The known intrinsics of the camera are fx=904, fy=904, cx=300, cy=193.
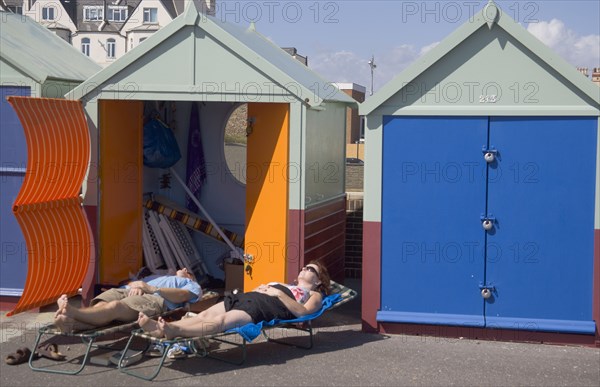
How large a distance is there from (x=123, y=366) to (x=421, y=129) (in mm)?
3453

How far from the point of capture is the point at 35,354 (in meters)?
7.57

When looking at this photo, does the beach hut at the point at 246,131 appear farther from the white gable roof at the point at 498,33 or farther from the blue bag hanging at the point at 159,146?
the white gable roof at the point at 498,33

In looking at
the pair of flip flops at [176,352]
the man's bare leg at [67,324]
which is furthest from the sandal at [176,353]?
the man's bare leg at [67,324]

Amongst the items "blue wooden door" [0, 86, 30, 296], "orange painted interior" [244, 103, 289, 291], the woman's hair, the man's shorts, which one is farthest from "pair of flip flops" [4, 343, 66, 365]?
the woman's hair

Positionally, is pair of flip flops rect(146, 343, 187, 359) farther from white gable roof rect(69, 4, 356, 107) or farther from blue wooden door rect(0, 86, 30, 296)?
white gable roof rect(69, 4, 356, 107)

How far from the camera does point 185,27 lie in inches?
350

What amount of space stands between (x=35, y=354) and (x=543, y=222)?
4.66 meters

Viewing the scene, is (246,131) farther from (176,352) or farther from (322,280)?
(176,352)

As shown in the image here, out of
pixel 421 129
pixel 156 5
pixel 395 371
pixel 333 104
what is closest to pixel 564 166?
pixel 421 129

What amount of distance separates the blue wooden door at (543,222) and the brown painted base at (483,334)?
0.30 feet

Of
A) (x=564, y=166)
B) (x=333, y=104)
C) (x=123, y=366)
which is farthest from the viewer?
(x=333, y=104)

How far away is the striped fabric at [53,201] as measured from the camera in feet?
27.1

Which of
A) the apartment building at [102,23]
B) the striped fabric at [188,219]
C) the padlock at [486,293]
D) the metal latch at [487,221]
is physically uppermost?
the apartment building at [102,23]

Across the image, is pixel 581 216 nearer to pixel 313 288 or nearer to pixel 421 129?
pixel 421 129
